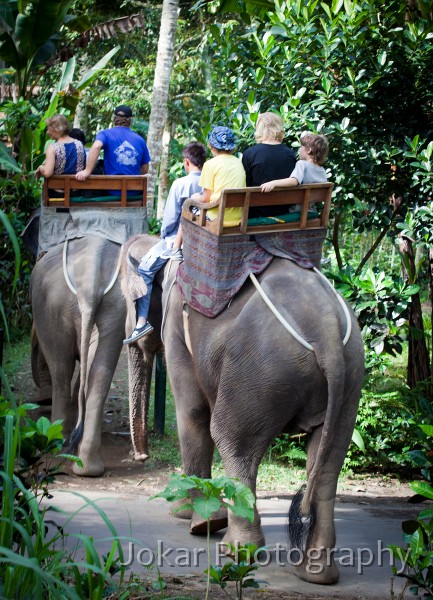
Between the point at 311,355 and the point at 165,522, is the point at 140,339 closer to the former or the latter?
the point at 165,522

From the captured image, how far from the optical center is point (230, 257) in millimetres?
5586

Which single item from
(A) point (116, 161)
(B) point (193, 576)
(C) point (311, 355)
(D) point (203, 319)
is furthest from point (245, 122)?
(B) point (193, 576)

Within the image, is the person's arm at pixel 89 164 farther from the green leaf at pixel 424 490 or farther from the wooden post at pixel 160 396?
the green leaf at pixel 424 490

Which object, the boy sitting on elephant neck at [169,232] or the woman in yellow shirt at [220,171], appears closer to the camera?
the woman in yellow shirt at [220,171]

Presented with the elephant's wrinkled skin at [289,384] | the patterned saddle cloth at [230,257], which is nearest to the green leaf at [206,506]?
the elephant's wrinkled skin at [289,384]

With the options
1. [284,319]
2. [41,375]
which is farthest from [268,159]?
[41,375]

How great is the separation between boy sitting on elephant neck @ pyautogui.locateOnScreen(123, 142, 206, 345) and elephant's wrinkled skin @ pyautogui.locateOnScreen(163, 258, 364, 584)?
1.59 metres

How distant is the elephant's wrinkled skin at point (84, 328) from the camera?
755 centimetres

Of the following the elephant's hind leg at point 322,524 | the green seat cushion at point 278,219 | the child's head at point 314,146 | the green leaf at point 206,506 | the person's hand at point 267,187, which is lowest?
the elephant's hind leg at point 322,524

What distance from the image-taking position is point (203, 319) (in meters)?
5.78

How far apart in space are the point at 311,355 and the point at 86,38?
1421 centimetres

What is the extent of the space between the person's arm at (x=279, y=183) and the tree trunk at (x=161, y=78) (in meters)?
8.69

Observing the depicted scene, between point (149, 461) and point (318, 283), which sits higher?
point (318, 283)

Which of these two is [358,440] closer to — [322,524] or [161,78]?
[322,524]
